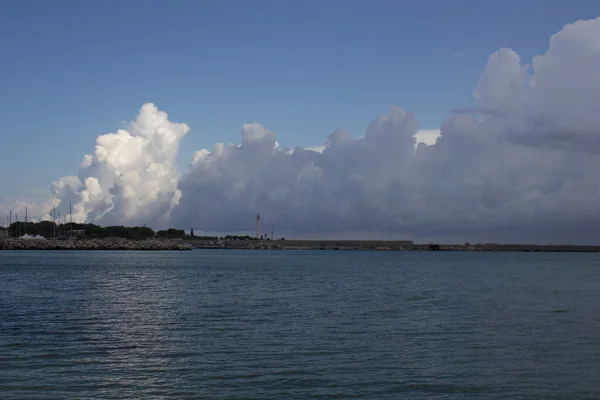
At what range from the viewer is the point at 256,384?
18.9 m

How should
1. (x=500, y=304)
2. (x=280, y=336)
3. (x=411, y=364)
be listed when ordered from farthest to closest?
(x=500, y=304) → (x=280, y=336) → (x=411, y=364)

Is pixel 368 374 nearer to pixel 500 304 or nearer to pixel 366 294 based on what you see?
pixel 500 304

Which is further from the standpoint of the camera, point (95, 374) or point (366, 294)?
point (366, 294)

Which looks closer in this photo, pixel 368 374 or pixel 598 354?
pixel 368 374

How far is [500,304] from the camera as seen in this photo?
140ft

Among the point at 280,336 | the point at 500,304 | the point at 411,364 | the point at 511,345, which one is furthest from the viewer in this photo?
the point at 500,304

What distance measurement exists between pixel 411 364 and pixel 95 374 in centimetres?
1087

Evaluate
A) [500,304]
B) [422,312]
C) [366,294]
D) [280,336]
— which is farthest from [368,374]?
[366,294]

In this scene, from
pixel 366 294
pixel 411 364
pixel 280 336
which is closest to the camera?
pixel 411 364

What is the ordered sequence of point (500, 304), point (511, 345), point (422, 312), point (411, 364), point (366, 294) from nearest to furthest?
point (411, 364) → point (511, 345) → point (422, 312) → point (500, 304) → point (366, 294)

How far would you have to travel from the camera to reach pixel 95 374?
20.3 meters

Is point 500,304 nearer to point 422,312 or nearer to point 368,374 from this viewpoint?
point 422,312

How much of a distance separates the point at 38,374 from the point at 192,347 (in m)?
6.45

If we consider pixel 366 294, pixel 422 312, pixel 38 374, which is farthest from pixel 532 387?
pixel 366 294
